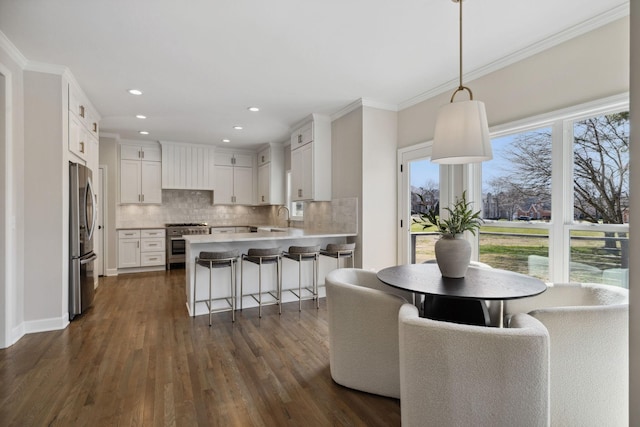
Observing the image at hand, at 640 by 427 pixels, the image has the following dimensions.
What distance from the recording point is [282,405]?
1.99 m

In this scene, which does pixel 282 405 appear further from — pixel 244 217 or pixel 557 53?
pixel 244 217

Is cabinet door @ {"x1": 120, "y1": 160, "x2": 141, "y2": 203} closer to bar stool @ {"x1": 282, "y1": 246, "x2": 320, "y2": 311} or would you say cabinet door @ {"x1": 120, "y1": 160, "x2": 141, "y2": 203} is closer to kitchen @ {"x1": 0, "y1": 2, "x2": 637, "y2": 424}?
kitchen @ {"x1": 0, "y1": 2, "x2": 637, "y2": 424}

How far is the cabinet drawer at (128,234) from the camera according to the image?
6007 mm

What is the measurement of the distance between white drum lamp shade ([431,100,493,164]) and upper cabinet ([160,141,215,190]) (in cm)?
582

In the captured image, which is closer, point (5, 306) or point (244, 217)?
point (5, 306)

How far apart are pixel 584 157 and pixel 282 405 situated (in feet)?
9.44

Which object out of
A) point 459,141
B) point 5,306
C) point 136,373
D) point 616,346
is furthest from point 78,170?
point 616,346

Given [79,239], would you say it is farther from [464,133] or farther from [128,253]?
[464,133]

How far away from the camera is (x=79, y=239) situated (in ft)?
11.5

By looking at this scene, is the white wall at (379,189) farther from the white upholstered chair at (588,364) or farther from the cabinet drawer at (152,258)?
the cabinet drawer at (152,258)

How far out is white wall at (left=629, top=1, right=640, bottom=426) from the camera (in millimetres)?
930

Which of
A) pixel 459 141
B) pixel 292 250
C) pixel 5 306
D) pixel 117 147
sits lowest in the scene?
pixel 5 306

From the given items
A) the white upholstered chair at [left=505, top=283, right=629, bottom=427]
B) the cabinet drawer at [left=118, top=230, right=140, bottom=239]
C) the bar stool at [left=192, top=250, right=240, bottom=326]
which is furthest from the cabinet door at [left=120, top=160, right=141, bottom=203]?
the white upholstered chair at [left=505, top=283, right=629, bottom=427]

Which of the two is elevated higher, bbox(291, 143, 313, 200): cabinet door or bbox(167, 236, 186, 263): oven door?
bbox(291, 143, 313, 200): cabinet door
